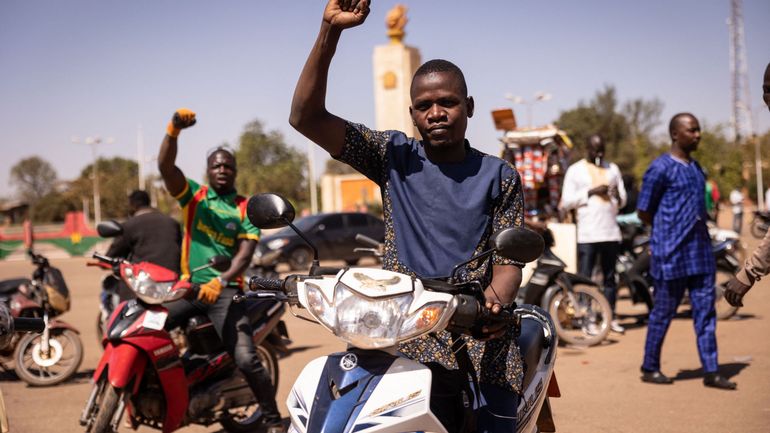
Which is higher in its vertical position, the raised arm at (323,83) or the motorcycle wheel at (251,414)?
the raised arm at (323,83)

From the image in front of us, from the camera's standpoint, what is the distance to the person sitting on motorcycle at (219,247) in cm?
518

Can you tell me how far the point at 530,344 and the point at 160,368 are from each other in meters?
2.51

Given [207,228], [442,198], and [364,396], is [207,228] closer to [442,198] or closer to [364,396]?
[442,198]

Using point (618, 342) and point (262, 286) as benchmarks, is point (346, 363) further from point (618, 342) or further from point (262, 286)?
point (618, 342)

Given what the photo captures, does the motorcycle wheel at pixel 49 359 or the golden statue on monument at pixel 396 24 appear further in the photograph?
the golden statue on monument at pixel 396 24

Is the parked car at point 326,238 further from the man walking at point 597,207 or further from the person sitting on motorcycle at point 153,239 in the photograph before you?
the person sitting on motorcycle at point 153,239

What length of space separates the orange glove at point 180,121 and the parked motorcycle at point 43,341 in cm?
339

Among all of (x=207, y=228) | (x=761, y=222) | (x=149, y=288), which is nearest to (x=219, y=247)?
(x=207, y=228)

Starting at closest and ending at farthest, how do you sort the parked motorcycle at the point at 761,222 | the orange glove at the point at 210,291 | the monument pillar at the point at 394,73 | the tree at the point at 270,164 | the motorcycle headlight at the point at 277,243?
the orange glove at the point at 210,291 < the parked motorcycle at the point at 761,222 < the motorcycle headlight at the point at 277,243 < the monument pillar at the point at 394,73 < the tree at the point at 270,164

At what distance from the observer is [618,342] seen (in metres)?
8.66

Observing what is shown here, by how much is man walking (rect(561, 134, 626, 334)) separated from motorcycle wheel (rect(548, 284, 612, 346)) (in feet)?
1.92

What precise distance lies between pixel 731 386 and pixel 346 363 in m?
4.73

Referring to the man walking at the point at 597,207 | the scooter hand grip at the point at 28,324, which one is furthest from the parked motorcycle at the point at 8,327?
the man walking at the point at 597,207

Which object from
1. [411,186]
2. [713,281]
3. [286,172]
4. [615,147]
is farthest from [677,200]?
[615,147]
